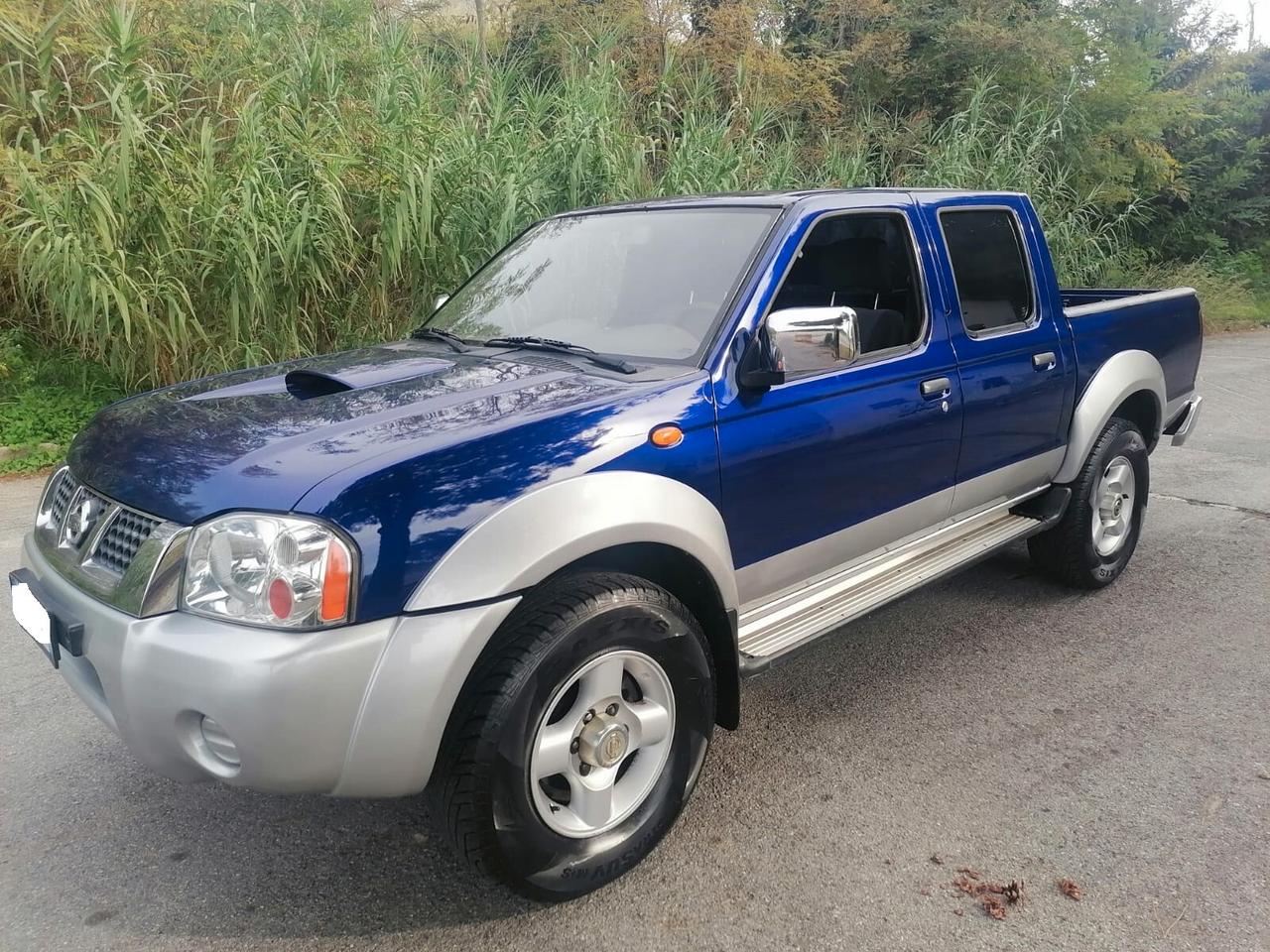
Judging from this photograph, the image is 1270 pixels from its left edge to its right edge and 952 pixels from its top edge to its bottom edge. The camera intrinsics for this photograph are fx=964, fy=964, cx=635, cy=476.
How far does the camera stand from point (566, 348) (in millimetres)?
3023

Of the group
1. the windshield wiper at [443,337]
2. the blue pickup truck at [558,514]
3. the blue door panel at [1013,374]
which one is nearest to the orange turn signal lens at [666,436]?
the blue pickup truck at [558,514]

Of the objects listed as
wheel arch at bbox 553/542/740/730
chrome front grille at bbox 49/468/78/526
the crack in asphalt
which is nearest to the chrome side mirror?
wheel arch at bbox 553/542/740/730

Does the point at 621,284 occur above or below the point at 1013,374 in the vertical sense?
above

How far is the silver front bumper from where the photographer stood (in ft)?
6.52

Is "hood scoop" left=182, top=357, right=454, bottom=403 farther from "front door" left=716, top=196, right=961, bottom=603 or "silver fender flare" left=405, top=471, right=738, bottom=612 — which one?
"front door" left=716, top=196, right=961, bottom=603

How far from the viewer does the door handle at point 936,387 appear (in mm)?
3348

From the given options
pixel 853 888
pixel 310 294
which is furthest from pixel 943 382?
pixel 310 294

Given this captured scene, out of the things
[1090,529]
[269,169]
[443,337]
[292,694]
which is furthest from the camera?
[269,169]

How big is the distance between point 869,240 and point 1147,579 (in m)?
2.42

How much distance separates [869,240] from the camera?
3.51m

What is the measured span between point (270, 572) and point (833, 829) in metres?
1.70

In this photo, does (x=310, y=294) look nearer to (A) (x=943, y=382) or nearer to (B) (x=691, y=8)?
(A) (x=943, y=382)

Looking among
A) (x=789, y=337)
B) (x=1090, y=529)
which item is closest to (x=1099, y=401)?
(x=1090, y=529)

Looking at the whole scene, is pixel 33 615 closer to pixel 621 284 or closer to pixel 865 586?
pixel 621 284
